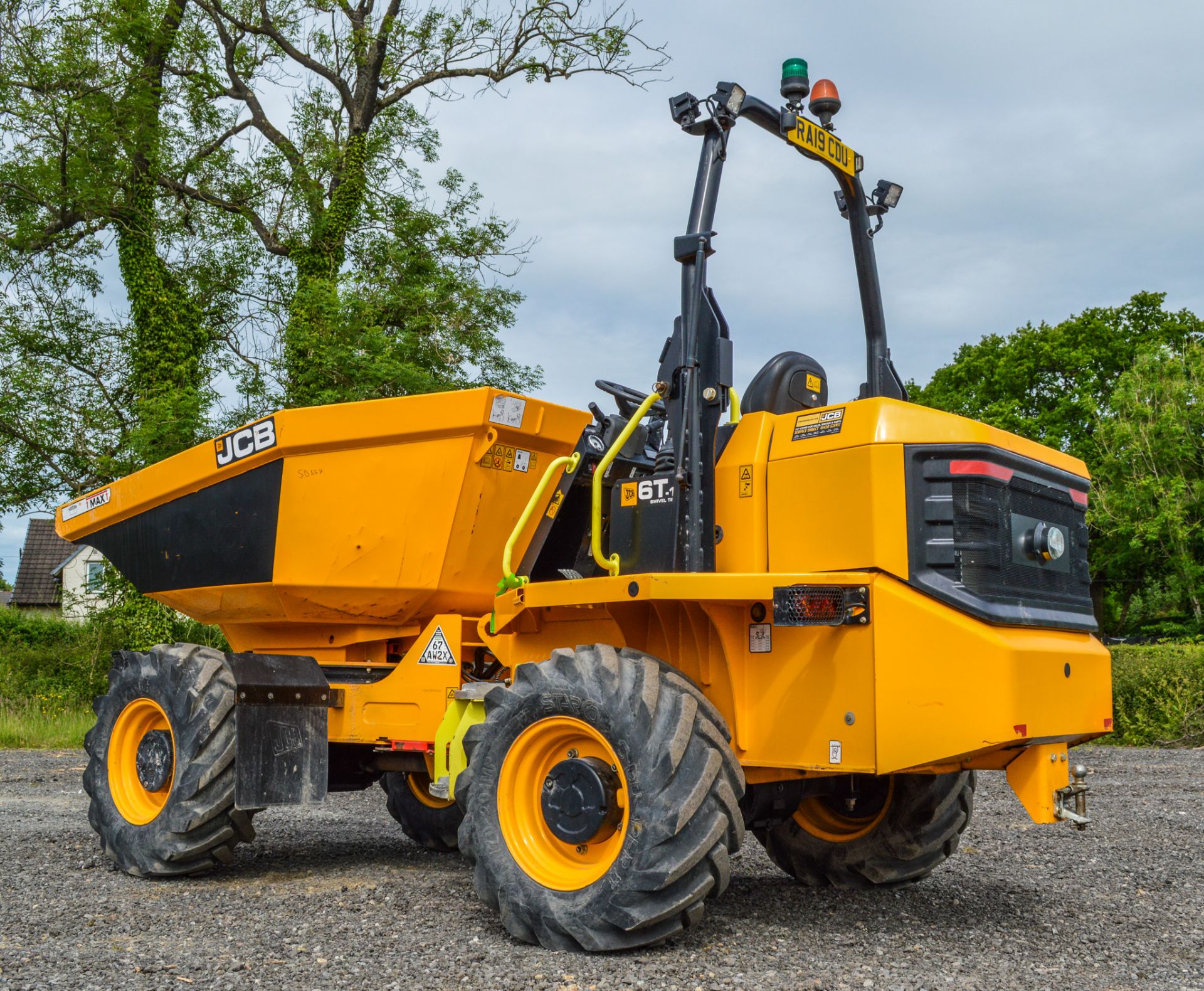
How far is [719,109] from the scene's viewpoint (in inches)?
202

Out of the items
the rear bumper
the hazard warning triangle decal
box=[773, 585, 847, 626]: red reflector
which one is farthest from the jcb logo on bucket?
box=[773, 585, 847, 626]: red reflector

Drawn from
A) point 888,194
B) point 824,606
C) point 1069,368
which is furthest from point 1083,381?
point 824,606

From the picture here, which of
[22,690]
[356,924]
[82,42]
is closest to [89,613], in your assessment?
[22,690]

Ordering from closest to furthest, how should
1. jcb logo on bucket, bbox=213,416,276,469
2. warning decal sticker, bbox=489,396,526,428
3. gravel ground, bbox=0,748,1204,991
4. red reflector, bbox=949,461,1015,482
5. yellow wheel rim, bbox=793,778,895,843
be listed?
gravel ground, bbox=0,748,1204,991 → red reflector, bbox=949,461,1015,482 → yellow wheel rim, bbox=793,778,895,843 → warning decal sticker, bbox=489,396,526,428 → jcb logo on bucket, bbox=213,416,276,469

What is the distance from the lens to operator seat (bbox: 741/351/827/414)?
16.9 ft

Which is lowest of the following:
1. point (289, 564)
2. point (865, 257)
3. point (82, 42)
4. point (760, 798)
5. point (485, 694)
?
point (760, 798)

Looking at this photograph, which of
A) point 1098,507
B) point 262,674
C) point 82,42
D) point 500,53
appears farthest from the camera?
point 1098,507

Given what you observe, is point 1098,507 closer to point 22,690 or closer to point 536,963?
point 22,690

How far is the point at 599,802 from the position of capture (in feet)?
15.1

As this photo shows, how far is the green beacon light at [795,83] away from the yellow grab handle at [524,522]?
1920 mm

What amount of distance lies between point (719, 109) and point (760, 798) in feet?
9.84

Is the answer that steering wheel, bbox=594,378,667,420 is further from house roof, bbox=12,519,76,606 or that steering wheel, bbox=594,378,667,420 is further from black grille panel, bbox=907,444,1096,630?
house roof, bbox=12,519,76,606

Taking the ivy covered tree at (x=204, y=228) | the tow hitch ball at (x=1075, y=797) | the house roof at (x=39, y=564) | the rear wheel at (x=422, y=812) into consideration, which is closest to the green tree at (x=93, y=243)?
the ivy covered tree at (x=204, y=228)

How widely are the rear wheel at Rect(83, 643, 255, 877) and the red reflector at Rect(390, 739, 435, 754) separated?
0.87 metres
